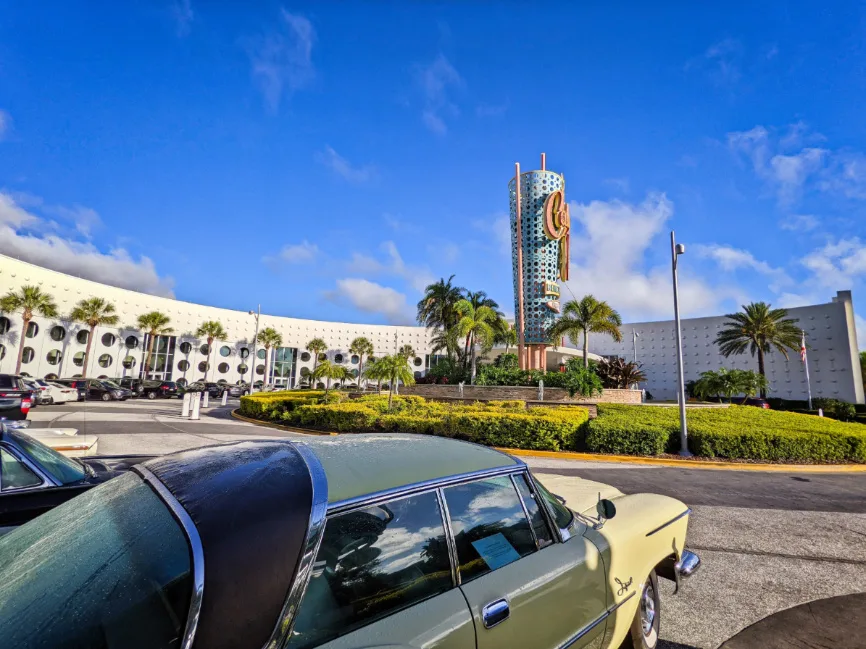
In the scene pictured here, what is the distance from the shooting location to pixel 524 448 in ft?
39.8

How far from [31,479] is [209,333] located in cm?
5452

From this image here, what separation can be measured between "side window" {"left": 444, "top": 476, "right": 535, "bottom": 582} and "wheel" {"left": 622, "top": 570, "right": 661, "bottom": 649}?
1.17 metres

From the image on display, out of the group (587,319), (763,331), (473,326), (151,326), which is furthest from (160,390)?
(763,331)

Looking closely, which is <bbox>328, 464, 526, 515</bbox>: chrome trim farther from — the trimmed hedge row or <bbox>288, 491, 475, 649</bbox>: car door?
the trimmed hedge row

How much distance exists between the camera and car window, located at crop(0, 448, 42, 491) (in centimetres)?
336

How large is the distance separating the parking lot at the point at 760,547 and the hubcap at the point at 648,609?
0.92 ft

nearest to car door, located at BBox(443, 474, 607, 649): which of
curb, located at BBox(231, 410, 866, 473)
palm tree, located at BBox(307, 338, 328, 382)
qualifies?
curb, located at BBox(231, 410, 866, 473)

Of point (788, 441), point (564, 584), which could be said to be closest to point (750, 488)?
point (788, 441)

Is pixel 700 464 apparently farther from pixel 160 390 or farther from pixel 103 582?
pixel 160 390

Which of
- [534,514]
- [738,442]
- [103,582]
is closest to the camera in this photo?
[103,582]

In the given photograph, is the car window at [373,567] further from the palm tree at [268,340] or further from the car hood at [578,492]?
the palm tree at [268,340]

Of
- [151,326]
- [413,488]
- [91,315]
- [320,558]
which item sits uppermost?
[91,315]

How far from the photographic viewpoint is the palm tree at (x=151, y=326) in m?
46.8

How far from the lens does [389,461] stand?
2014mm
